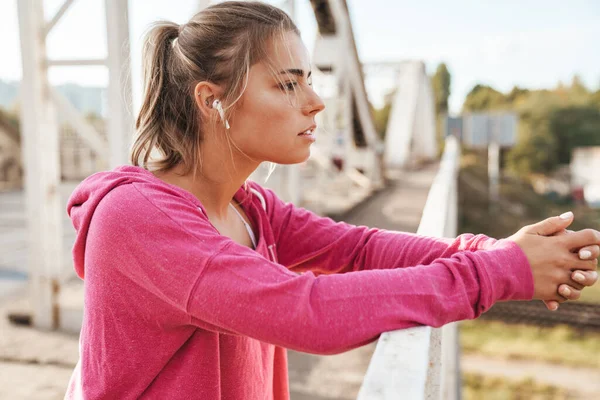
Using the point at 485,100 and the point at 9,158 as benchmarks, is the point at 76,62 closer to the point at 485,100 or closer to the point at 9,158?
the point at 9,158

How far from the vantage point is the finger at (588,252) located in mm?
1065

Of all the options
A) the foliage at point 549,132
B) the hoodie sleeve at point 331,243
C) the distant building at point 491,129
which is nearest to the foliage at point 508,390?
the hoodie sleeve at point 331,243

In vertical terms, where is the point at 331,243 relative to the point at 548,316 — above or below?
above

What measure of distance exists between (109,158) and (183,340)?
228 centimetres

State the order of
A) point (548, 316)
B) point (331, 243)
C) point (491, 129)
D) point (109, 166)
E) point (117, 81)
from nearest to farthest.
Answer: point (331, 243) → point (117, 81) → point (109, 166) → point (548, 316) → point (491, 129)

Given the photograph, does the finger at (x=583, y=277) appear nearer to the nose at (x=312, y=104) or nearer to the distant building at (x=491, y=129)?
the nose at (x=312, y=104)

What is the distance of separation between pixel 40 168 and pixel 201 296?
106 inches

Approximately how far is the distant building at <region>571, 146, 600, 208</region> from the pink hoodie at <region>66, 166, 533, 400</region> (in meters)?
60.3

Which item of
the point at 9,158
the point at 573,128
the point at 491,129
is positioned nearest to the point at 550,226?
the point at 9,158

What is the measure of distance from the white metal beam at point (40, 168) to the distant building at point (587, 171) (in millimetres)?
59027

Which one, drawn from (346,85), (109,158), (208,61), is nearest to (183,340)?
(208,61)

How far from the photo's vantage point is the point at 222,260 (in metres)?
0.86

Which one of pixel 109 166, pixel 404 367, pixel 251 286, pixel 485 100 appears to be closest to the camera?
pixel 404 367

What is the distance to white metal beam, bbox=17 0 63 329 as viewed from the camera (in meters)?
3.10
